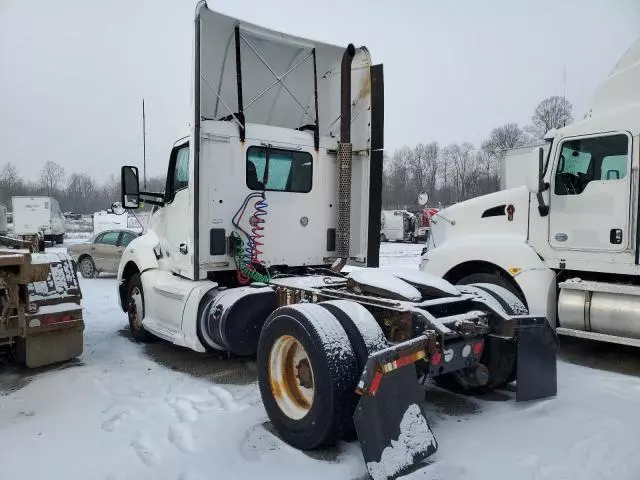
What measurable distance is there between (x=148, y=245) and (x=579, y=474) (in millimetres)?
5781

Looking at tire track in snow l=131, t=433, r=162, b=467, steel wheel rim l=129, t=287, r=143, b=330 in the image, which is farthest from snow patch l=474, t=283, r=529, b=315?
steel wheel rim l=129, t=287, r=143, b=330

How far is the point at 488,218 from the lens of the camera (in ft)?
22.8

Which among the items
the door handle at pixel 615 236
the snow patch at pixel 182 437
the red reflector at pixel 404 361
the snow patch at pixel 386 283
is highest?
the door handle at pixel 615 236

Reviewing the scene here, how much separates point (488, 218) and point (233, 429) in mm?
4351

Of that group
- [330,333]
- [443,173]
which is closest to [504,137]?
[443,173]

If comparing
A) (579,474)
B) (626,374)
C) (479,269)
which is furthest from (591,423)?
(479,269)

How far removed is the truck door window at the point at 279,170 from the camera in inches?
251

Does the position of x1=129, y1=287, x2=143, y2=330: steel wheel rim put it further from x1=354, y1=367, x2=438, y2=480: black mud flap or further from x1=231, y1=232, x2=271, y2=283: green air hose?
x1=354, y1=367, x2=438, y2=480: black mud flap

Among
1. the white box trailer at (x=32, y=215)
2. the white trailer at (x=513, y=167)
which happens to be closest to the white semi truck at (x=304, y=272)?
the white trailer at (x=513, y=167)

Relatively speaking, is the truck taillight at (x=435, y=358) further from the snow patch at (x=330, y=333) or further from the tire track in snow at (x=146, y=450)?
the tire track in snow at (x=146, y=450)

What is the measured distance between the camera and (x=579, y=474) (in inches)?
134

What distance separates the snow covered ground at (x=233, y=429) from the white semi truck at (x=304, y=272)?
0.27 metres

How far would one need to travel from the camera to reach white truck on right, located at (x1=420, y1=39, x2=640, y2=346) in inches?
226

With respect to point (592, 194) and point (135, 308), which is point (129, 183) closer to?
point (135, 308)
